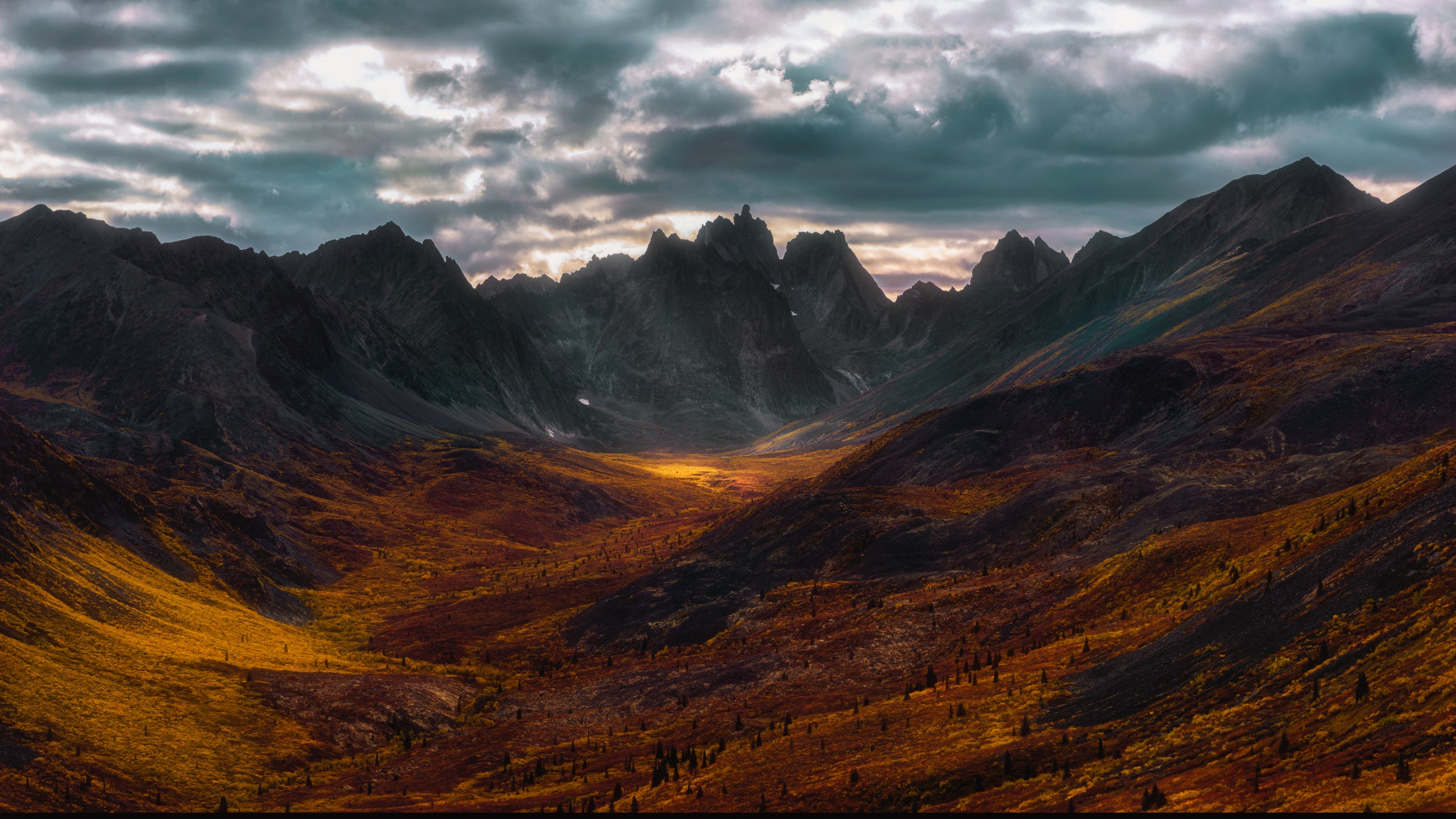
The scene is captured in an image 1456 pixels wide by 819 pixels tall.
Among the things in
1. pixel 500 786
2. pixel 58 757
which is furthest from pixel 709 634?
pixel 58 757

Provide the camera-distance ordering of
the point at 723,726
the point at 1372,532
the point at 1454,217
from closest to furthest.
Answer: the point at 1372,532, the point at 723,726, the point at 1454,217

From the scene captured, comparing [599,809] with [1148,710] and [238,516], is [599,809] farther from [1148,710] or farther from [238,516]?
[238,516]

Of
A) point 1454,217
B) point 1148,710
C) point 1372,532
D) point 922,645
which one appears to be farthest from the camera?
point 1454,217

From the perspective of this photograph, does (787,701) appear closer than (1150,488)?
Yes

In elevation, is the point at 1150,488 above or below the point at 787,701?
above

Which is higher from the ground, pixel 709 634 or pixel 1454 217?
pixel 1454 217

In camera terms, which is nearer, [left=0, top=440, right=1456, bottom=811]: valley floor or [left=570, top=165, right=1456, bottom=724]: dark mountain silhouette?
[left=0, top=440, right=1456, bottom=811]: valley floor

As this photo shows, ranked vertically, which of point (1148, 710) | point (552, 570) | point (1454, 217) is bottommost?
point (552, 570)

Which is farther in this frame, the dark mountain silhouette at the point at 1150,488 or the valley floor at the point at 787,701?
the dark mountain silhouette at the point at 1150,488
